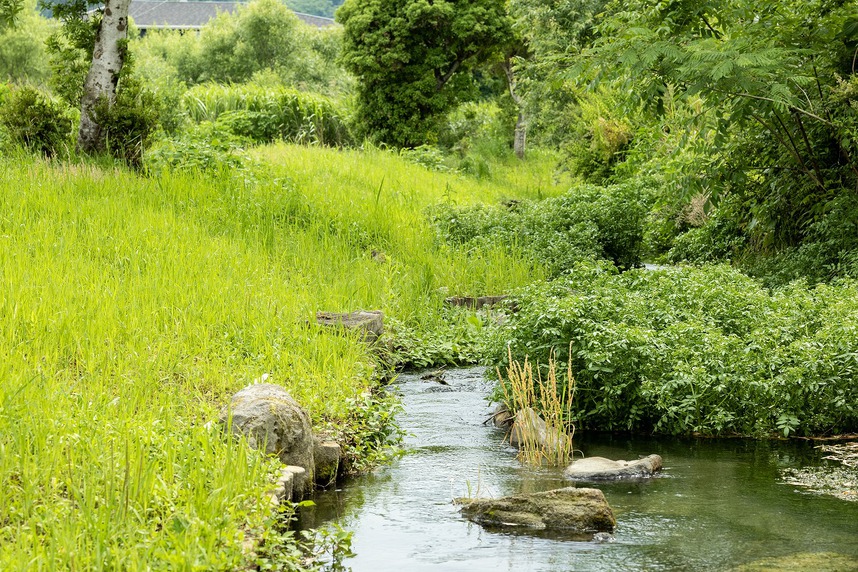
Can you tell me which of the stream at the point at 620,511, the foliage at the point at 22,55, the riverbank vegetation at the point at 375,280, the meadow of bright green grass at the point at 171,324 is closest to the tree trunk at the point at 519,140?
the riverbank vegetation at the point at 375,280

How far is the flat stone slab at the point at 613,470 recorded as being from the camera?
6961mm

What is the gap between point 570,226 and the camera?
50.3 feet

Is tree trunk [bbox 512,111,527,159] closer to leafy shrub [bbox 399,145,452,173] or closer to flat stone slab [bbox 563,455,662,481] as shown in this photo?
A: leafy shrub [bbox 399,145,452,173]

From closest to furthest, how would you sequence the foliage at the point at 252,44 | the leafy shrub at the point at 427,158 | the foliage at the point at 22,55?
the leafy shrub at the point at 427,158
the foliage at the point at 22,55
the foliage at the point at 252,44

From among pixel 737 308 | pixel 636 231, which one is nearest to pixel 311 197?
pixel 636 231

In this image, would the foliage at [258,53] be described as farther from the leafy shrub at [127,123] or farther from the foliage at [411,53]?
the leafy shrub at [127,123]

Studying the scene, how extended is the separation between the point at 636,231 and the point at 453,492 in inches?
384

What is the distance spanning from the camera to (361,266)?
12.5m

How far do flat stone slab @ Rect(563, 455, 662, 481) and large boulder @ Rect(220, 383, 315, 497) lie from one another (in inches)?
76.1

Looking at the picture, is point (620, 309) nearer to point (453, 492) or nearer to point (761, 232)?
point (453, 492)

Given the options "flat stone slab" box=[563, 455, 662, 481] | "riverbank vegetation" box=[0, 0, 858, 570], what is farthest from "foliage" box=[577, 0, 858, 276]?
"flat stone slab" box=[563, 455, 662, 481]

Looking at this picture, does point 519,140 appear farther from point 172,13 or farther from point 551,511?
point 172,13

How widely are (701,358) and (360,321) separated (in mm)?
3432

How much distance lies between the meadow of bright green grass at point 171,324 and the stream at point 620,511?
0.78m
